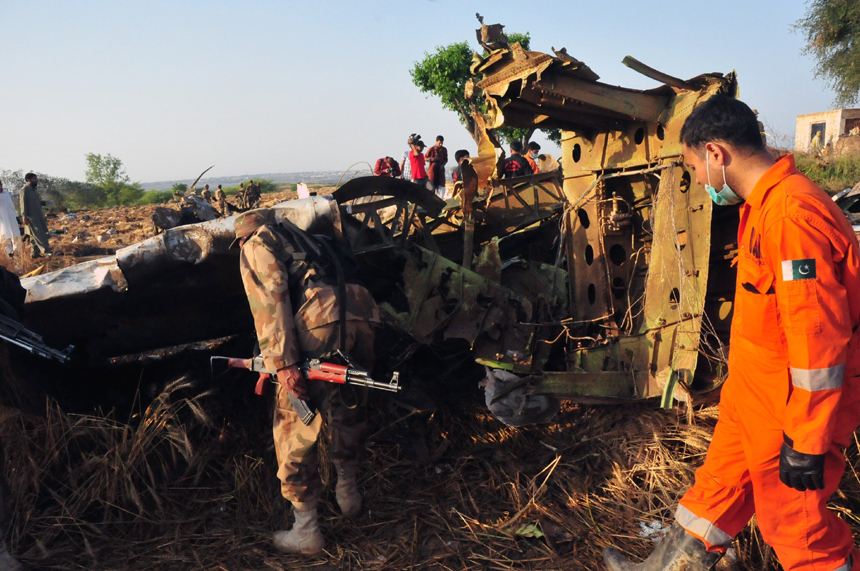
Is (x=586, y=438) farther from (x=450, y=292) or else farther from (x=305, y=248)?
(x=305, y=248)

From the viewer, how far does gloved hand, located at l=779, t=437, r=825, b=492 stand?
67.5 inches

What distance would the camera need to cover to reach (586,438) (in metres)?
3.71

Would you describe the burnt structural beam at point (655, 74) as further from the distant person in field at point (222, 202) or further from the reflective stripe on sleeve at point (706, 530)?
the distant person in field at point (222, 202)

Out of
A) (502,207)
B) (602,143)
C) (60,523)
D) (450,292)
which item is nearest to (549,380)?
(450,292)

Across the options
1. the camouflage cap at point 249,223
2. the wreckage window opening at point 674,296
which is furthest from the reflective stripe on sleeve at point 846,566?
the camouflage cap at point 249,223

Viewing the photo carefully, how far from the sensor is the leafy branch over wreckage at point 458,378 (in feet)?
10.0


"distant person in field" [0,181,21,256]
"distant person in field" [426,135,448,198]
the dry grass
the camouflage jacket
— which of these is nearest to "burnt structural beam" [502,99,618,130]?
the camouflage jacket

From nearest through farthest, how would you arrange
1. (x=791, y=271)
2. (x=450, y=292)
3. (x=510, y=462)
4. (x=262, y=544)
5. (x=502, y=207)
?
(x=791, y=271), (x=262, y=544), (x=510, y=462), (x=450, y=292), (x=502, y=207)

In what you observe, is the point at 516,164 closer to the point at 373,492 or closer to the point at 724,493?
the point at 373,492

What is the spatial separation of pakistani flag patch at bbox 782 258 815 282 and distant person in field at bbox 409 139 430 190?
879 centimetres

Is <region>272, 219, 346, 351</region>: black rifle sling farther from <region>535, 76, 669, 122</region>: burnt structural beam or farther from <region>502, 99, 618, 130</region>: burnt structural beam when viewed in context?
<region>535, 76, 669, 122</region>: burnt structural beam

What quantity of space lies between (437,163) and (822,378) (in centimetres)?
961

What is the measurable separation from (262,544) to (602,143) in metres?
3.44

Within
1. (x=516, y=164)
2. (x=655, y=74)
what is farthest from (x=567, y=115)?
(x=516, y=164)
